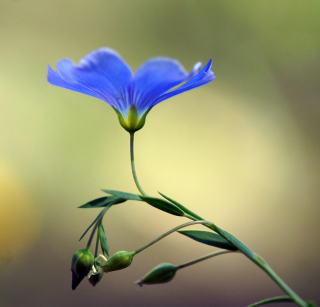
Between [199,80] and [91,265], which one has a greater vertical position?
[199,80]

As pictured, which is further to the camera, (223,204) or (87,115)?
(87,115)

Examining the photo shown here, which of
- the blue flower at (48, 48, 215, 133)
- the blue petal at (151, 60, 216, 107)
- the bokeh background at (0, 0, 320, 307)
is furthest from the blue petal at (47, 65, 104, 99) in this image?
the bokeh background at (0, 0, 320, 307)

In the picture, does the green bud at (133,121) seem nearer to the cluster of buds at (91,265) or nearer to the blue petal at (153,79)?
the blue petal at (153,79)

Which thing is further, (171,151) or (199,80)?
(171,151)

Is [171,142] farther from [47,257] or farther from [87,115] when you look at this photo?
[47,257]

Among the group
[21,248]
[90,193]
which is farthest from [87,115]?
[21,248]

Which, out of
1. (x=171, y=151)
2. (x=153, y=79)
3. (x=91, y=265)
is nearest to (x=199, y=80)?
(x=153, y=79)

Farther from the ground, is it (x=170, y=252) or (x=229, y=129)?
(x=229, y=129)

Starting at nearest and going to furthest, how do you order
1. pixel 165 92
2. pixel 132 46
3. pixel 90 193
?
1. pixel 165 92
2. pixel 90 193
3. pixel 132 46

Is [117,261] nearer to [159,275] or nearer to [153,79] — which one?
[159,275]
